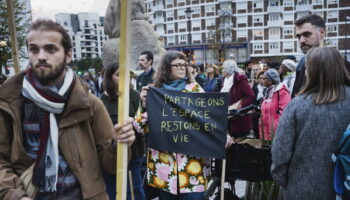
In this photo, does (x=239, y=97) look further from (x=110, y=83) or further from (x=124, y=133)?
(x=124, y=133)

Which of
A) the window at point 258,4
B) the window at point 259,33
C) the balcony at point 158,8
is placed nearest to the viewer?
the window at point 258,4

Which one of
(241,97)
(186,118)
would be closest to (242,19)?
(241,97)

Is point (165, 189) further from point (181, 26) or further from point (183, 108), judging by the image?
point (181, 26)

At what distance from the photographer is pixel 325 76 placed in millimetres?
2379

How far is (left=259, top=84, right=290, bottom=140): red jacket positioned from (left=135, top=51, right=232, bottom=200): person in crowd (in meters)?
→ 0.88

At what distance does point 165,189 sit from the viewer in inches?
123

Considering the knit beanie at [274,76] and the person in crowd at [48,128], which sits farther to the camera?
the knit beanie at [274,76]

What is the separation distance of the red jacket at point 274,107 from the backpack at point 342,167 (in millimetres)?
1278

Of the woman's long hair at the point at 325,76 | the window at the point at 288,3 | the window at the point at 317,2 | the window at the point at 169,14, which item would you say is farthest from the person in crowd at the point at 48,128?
the window at the point at 169,14

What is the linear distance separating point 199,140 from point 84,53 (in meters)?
125

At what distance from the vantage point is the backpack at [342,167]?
2162mm

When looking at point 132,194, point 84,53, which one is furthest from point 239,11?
Answer: point 84,53

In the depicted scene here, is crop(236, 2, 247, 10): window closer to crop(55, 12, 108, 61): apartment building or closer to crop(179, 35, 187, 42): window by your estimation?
crop(179, 35, 187, 42): window

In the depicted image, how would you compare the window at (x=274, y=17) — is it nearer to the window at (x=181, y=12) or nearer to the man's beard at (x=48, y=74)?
the window at (x=181, y=12)
